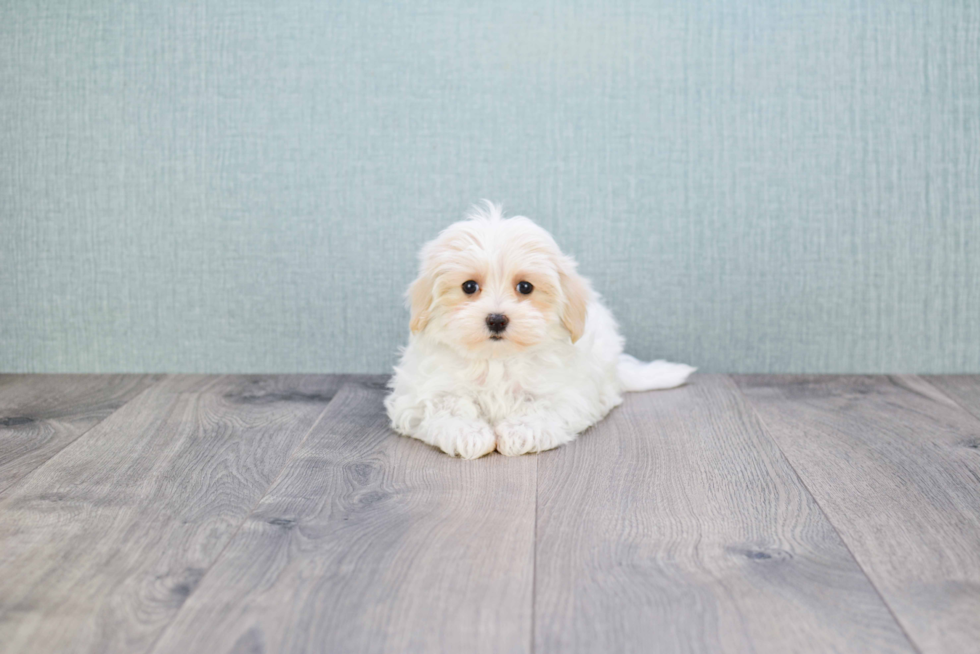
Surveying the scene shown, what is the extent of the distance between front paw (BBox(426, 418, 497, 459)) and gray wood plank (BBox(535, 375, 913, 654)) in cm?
14

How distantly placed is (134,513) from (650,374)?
5.01 ft

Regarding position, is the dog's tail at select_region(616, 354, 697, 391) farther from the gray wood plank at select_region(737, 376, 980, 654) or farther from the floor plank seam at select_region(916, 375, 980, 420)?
the floor plank seam at select_region(916, 375, 980, 420)

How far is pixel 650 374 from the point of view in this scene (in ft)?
8.18

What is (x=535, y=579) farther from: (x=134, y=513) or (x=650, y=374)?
(x=650, y=374)

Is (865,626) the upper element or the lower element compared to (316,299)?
lower

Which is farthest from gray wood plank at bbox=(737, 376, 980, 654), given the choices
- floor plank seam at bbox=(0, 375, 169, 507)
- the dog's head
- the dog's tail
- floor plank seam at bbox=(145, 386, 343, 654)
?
floor plank seam at bbox=(0, 375, 169, 507)

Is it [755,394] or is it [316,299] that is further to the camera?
[316,299]

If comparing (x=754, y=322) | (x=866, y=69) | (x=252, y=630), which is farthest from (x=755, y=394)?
(x=252, y=630)

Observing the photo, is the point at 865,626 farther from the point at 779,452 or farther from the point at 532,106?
the point at 532,106

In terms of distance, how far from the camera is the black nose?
1.85m

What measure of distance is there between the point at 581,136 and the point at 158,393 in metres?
1.52

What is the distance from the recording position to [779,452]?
1882 millimetres

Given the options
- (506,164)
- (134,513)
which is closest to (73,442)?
(134,513)

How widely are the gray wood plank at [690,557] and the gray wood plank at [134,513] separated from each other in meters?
0.58
